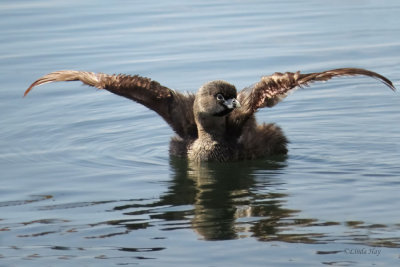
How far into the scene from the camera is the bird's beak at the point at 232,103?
11352mm

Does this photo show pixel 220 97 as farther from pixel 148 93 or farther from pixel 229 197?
pixel 229 197

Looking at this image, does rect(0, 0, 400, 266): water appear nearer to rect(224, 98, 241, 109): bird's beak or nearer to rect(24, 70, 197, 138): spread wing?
rect(24, 70, 197, 138): spread wing

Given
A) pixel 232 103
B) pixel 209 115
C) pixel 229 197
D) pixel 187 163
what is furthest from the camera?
pixel 187 163

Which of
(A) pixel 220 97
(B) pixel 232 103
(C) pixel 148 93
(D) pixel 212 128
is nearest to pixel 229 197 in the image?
(B) pixel 232 103

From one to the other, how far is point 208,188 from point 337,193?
141 cm

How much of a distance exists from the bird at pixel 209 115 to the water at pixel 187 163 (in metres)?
0.20

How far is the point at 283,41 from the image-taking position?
717 inches

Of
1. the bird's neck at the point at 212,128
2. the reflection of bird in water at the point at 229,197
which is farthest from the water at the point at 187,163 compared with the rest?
the bird's neck at the point at 212,128

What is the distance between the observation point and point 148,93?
464 inches

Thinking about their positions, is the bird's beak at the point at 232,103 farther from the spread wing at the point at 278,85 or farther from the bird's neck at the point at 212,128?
the bird's neck at the point at 212,128

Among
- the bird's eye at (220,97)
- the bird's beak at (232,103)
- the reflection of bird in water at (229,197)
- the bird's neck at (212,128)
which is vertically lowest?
the reflection of bird in water at (229,197)

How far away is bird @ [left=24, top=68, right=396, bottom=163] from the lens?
1148cm

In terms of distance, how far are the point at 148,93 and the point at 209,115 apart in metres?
0.77

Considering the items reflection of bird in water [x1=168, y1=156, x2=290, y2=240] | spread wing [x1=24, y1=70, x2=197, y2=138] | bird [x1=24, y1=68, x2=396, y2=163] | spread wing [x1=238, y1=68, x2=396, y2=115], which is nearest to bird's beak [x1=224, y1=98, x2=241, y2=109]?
bird [x1=24, y1=68, x2=396, y2=163]
